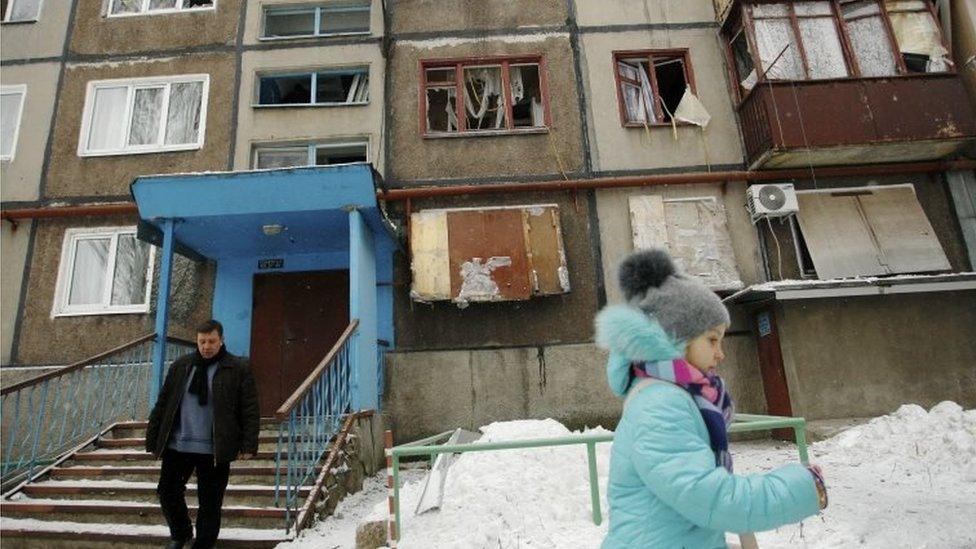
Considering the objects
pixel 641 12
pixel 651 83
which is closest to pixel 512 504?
pixel 651 83

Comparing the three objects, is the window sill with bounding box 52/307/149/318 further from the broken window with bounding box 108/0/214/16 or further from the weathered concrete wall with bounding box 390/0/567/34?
the weathered concrete wall with bounding box 390/0/567/34

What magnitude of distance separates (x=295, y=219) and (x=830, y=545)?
6746 mm

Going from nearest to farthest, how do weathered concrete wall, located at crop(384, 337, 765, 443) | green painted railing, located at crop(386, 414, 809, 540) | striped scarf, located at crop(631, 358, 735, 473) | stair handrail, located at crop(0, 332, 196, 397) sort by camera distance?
striped scarf, located at crop(631, 358, 735, 473) → green painted railing, located at crop(386, 414, 809, 540) → stair handrail, located at crop(0, 332, 196, 397) → weathered concrete wall, located at crop(384, 337, 765, 443)

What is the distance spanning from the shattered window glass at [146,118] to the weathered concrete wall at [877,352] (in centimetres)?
1096

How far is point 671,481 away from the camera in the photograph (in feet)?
4.43

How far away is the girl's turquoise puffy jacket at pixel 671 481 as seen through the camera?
4.38 feet

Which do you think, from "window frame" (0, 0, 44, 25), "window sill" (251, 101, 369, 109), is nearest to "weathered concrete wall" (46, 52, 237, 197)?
"window sill" (251, 101, 369, 109)

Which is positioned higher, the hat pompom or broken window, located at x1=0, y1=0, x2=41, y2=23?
broken window, located at x1=0, y1=0, x2=41, y2=23

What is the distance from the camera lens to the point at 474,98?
→ 1016 centimetres

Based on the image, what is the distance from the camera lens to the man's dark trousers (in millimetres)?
4152

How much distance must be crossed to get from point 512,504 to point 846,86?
329 inches

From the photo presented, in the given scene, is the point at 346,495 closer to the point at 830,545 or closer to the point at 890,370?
the point at 830,545

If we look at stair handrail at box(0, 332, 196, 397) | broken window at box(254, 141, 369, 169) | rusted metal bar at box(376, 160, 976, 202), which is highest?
broken window at box(254, 141, 369, 169)

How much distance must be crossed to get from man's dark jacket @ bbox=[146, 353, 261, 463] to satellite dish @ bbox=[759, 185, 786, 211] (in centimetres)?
806
